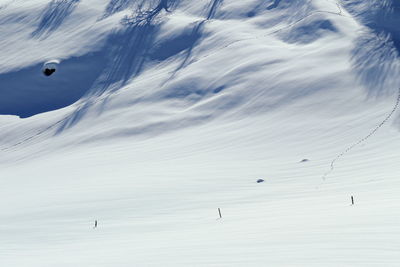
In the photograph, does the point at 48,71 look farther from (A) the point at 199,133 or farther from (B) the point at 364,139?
(B) the point at 364,139

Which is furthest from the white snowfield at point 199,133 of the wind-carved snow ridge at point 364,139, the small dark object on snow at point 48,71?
the small dark object on snow at point 48,71

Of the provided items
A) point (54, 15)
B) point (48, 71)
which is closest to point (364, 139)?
point (48, 71)

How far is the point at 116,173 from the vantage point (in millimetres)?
23547

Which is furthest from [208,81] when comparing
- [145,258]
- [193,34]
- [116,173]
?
[145,258]

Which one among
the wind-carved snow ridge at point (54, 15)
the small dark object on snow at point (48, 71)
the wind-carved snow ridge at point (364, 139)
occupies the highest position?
the wind-carved snow ridge at point (54, 15)

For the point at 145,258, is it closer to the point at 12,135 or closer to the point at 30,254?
the point at 30,254

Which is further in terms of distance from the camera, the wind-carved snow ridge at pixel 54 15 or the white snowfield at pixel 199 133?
the wind-carved snow ridge at pixel 54 15

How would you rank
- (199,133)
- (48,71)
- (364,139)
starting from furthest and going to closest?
(48,71) < (199,133) < (364,139)

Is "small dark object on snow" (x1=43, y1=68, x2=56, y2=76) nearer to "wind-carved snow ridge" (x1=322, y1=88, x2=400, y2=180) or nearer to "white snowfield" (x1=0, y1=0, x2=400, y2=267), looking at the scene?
"white snowfield" (x1=0, y1=0, x2=400, y2=267)

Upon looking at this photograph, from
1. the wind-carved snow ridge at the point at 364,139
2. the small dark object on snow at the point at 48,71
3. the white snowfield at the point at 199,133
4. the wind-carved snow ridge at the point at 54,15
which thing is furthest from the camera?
the wind-carved snow ridge at the point at 54,15

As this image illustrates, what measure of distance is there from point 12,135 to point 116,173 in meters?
7.51

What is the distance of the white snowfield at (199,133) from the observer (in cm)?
1349

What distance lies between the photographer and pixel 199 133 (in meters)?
25.8

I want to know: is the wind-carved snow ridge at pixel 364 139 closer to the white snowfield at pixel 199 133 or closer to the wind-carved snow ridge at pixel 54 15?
the white snowfield at pixel 199 133
